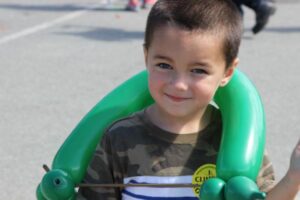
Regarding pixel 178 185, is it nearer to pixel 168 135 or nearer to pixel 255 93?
pixel 168 135

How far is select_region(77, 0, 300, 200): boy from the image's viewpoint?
88.0 inches

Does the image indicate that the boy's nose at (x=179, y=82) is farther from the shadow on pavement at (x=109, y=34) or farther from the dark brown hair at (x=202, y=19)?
the shadow on pavement at (x=109, y=34)

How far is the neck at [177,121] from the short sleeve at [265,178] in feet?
0.77

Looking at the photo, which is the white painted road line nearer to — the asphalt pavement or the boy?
the asphalt pavement

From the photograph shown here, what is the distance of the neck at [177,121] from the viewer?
2.38 meters

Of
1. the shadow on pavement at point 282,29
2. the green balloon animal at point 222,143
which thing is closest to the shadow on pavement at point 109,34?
the shadow on pavement at point 282,29

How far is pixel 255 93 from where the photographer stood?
107 inches

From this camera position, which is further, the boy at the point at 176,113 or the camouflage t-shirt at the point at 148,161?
the camouflage t-shirt at the point at 148,161

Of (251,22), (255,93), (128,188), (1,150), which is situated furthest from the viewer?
(251,22)

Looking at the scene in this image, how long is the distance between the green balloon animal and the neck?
0.30 ft

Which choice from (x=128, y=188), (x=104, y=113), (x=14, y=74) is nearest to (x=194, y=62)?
(x=128, y=188)

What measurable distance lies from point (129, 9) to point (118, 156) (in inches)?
371

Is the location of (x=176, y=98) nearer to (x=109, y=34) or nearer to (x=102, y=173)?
(x=102, y=173)

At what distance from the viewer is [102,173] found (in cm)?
238
